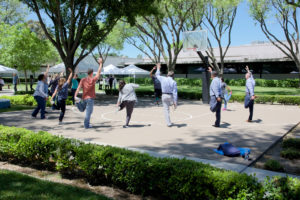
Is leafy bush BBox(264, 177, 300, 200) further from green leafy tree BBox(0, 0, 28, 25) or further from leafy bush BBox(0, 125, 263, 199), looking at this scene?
green leafy tree BBox(0, 0, 28, 25)

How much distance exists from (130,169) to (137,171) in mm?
140

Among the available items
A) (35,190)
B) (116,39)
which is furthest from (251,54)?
(35,190)

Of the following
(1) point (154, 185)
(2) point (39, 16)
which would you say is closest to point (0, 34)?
(2) point (39, 16)

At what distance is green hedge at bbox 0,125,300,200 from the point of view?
10.6 ft

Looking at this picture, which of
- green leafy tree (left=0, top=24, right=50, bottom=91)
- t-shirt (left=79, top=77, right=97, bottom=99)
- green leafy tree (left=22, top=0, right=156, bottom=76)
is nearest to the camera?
t-shirt (left=79, top=77, right=97, bottom=99)

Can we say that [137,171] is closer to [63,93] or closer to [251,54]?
[63,93]

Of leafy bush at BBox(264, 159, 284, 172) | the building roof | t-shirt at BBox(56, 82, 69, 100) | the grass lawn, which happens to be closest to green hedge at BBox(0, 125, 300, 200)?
the grass lawn

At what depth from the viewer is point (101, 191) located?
4133 mm

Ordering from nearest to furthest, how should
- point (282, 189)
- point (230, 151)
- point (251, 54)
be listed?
point (282, 189) → point (230, 151) → point (251, 54)

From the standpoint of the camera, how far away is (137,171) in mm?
3965

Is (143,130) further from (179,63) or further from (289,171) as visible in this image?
(179,63)

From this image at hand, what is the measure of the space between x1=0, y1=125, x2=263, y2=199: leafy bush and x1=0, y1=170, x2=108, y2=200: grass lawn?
52 cm

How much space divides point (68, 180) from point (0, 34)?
28.9 metres

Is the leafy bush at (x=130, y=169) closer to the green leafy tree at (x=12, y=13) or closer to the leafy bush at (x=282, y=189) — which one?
the leafy bush at (x=282, y=189)
